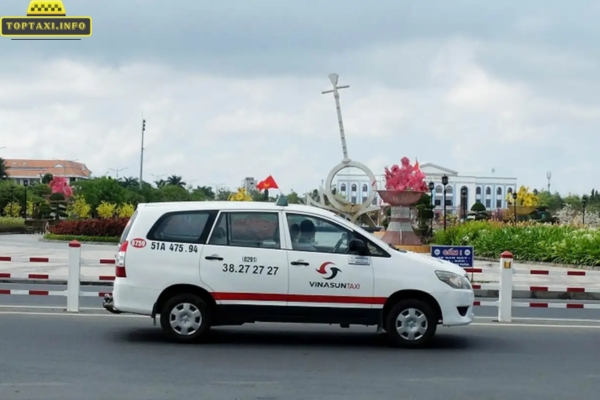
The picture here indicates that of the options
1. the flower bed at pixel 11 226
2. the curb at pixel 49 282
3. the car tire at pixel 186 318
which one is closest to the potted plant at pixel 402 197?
the curb at pixel 49 282

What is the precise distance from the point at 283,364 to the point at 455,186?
122366mm

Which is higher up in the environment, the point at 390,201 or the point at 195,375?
the point at 390,201

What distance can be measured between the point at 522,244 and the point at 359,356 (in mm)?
23500

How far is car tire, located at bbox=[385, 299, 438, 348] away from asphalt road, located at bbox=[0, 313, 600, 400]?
0.19 metres

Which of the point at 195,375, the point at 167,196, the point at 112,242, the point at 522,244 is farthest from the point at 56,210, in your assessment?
the point at 195,375

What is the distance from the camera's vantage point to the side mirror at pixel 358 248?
33.8 feet

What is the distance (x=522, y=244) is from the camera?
3212 centimetres

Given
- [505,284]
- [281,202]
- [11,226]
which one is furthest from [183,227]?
[11,226]

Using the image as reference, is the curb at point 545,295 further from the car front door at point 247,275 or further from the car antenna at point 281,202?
the car front door at point 247,275

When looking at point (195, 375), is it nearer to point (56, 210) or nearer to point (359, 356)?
point (359, 356)

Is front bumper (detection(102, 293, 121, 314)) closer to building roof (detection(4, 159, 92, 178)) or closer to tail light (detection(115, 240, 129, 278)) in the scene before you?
tail light (detection(115, 240, 129, 278))


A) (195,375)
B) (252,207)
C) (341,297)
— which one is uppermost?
(252,207)

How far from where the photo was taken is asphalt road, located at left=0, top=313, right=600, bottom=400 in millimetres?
7992

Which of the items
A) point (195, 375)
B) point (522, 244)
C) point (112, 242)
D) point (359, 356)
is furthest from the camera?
point (112, 242)
